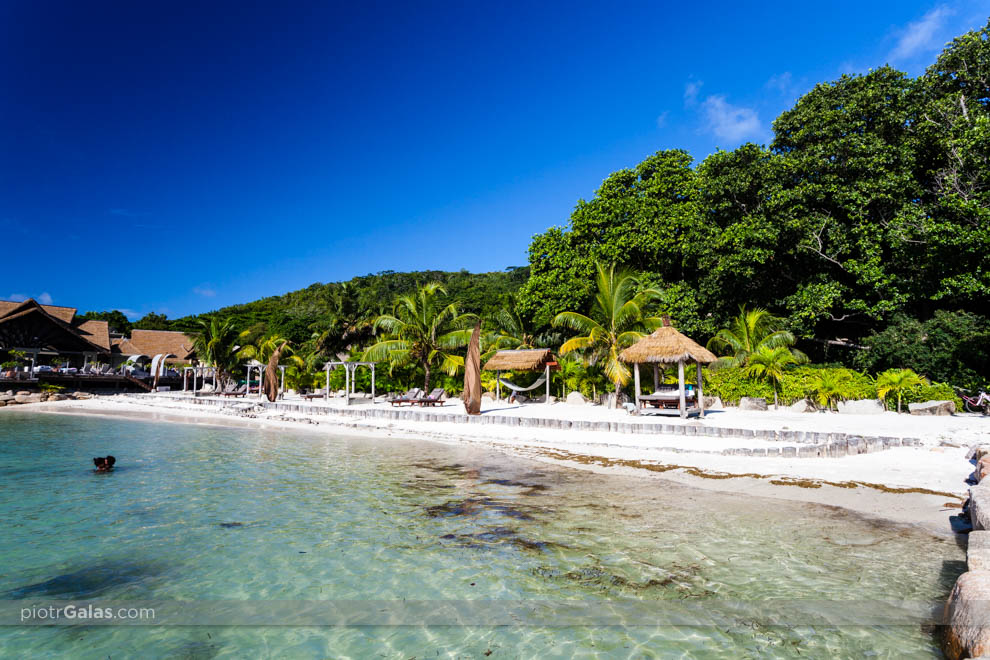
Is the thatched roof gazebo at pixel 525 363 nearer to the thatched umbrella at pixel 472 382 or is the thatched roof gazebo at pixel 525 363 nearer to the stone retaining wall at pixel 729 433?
the thatched umbrella at pixel 472 382

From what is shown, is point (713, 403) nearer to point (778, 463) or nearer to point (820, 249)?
point (820, 249)

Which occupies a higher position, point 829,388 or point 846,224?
point 846,224

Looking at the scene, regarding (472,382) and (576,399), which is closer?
(472,382)

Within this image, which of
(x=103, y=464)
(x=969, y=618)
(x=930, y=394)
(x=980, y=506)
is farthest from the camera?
(x=930, y=394)

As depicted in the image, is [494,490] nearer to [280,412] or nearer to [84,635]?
[84,635]

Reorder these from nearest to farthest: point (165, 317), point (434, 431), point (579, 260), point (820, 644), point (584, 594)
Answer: point (820, 644) → point (584, 594) → point (434, 431) → point (579, 260) → point (165, 317)

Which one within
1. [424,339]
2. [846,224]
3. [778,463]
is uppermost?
[846,224]

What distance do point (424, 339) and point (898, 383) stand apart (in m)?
16.5

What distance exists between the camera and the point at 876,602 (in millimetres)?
3473

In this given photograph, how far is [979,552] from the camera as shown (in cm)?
333

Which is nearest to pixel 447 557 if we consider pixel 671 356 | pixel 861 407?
pixel 671 356

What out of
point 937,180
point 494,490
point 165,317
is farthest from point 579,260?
point 165,317

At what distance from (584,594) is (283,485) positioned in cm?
523

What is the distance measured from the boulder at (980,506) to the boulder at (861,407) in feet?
33.9
